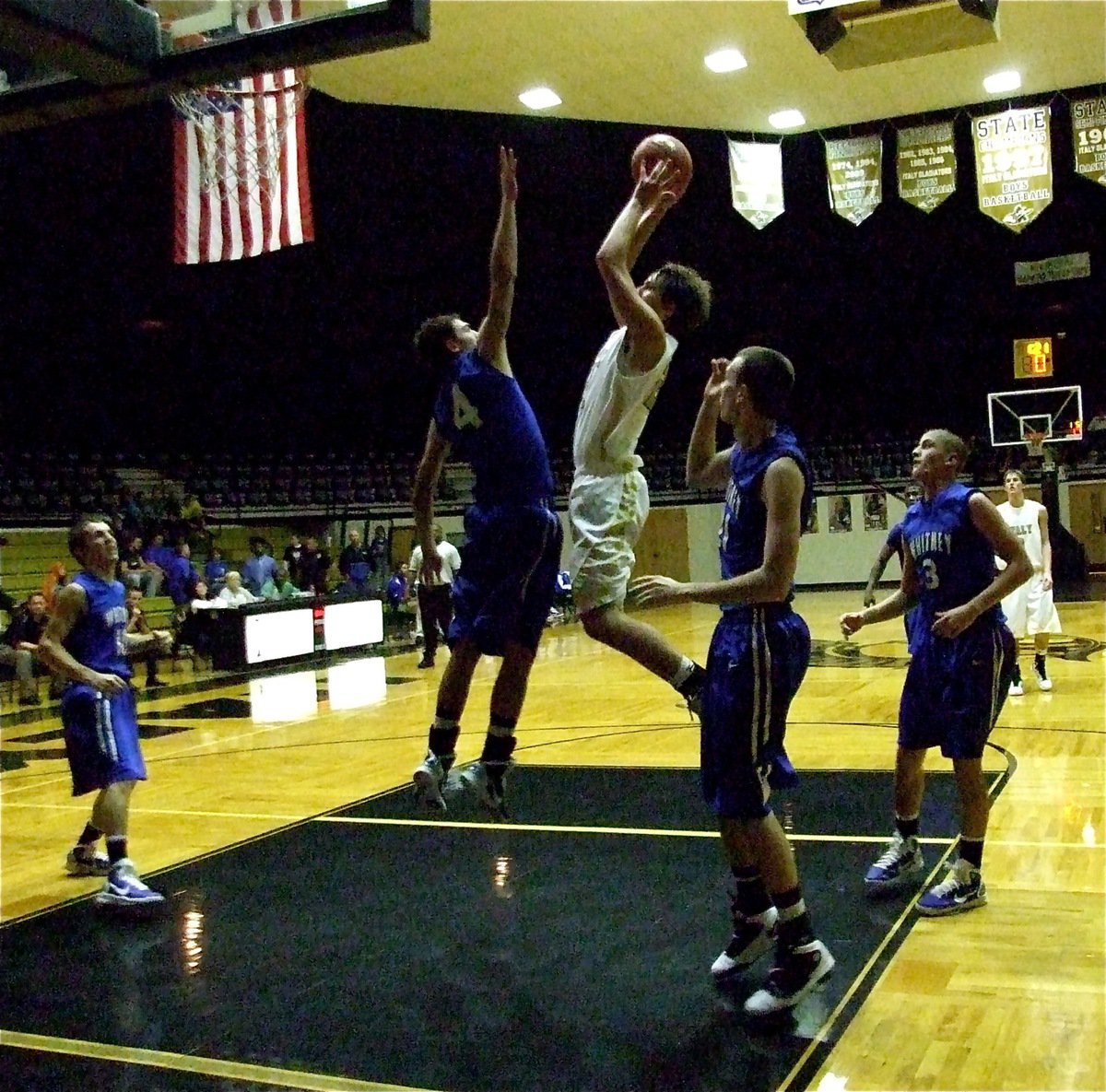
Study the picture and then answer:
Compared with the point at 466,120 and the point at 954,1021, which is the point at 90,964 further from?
the point at 466,120

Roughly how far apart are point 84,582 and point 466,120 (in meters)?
11.5

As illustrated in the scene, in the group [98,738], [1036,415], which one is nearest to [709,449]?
[98,738]

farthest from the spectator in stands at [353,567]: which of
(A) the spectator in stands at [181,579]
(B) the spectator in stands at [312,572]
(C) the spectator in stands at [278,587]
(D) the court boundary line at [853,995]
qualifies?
(D) the court boundary line at [853,995]

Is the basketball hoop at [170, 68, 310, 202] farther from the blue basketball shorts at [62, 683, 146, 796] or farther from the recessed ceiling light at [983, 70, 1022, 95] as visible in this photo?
the recessed ceiling light at [983, 70, 1022, 95]

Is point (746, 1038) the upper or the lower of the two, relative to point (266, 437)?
lower

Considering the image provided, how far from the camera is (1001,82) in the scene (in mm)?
13453

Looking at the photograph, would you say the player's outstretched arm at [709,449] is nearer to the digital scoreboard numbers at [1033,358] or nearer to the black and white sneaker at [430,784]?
the black and white sneaker at [430,784]

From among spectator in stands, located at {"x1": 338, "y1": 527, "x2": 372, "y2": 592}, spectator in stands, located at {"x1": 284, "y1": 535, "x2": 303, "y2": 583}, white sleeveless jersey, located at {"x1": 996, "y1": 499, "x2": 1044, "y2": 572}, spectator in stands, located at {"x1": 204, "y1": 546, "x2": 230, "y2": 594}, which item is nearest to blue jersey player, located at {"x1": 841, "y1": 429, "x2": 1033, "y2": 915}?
white sleeveless jersey, located at {"x1": 996, "y1": 499, "x2": 1044, "y2": 572}

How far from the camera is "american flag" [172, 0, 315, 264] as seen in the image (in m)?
9.01

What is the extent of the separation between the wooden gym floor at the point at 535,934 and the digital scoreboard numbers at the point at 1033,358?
14387 millimetres

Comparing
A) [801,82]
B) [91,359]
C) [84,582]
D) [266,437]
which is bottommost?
[84,582]

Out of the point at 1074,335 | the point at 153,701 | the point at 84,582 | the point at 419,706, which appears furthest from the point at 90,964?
the point at 1074,335

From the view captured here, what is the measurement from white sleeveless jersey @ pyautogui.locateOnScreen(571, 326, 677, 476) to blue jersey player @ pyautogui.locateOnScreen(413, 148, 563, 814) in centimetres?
15

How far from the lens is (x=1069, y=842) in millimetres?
4797
